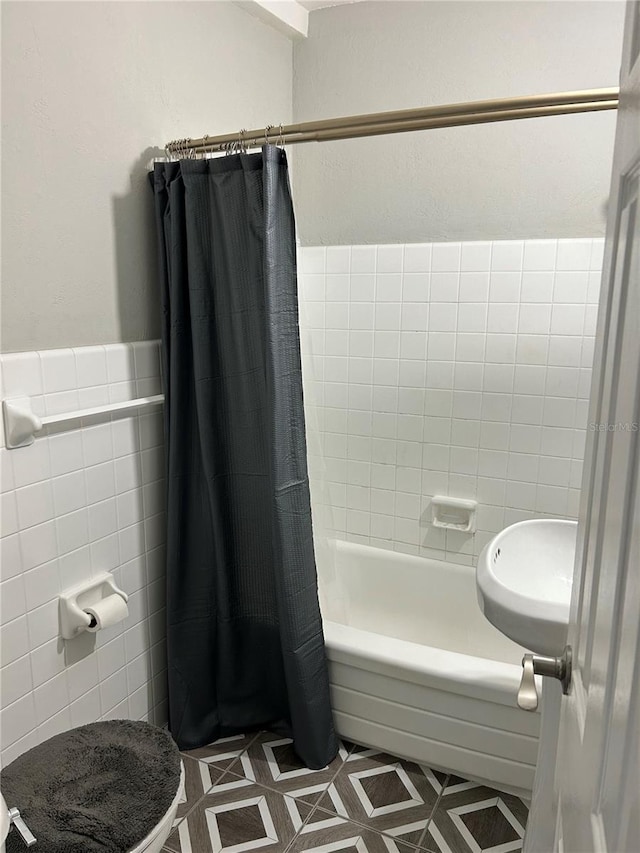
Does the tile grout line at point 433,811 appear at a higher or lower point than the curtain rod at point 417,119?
lower

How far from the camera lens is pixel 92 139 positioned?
5.70 ft

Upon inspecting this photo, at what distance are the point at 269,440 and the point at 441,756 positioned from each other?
3.61 feet

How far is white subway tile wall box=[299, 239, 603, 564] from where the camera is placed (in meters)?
2.27

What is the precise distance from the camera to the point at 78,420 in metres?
1.74

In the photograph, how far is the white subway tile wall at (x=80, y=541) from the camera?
1598 millimetres

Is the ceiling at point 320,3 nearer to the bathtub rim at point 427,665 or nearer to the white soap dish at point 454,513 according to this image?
the white soap dish at point 454,513

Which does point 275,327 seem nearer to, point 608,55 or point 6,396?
point 6,396

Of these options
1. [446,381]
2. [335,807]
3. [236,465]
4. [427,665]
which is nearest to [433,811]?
[335,807]

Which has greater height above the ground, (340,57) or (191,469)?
(340,57)

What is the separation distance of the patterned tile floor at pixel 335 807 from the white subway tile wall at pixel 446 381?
30.6 inches

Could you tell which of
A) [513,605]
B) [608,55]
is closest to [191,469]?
[513,605]

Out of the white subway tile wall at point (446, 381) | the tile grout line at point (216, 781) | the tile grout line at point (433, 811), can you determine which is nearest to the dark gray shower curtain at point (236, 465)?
the tile grout line at point (216, 781)

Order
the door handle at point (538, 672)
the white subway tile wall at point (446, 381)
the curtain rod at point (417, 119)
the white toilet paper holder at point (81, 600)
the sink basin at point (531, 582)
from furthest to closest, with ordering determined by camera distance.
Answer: the white subway tile wall at point (446, 381) → the white toilet paper holder at point (81, 600) → the curtain rod at point (417, 119) → the sink basin at point (531, 582) → the door handle at point (538, 672)

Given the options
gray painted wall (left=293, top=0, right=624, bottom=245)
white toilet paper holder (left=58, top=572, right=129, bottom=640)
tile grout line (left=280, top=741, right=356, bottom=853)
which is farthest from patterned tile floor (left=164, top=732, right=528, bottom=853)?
gray painted wall (left=293, top=0, right=624, bottom=245)
